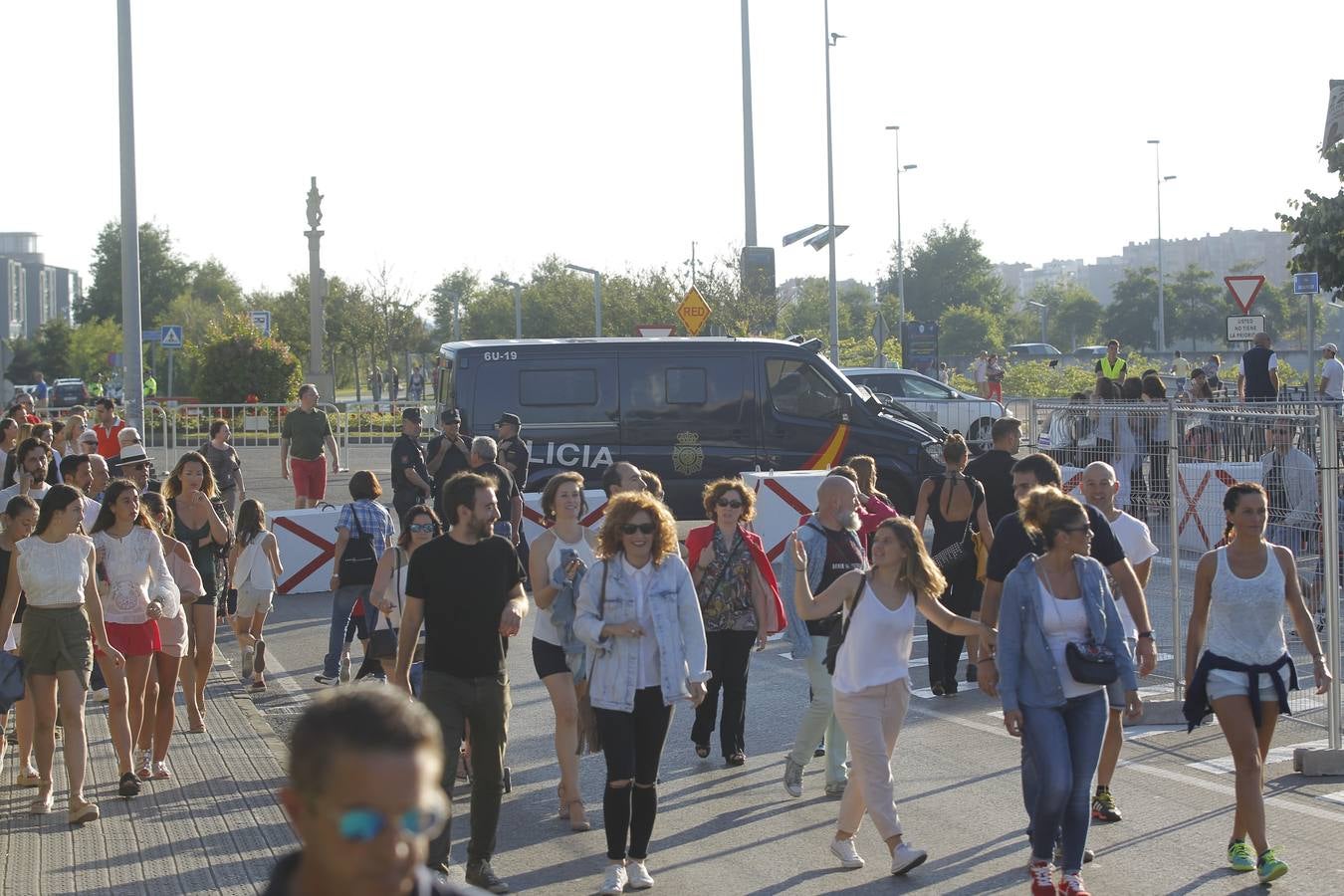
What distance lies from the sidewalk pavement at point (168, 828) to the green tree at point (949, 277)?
10637 cm

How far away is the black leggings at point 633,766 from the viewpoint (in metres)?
6.55

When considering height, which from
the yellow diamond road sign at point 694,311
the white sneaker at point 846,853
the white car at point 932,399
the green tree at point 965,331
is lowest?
the white sneaker at point 846,853

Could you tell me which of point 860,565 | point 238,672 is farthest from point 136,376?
point 860,565

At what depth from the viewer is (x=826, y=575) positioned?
8.27 metres

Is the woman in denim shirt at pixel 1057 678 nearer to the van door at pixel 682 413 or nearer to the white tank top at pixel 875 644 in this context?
the white tank top at pixel 875 644

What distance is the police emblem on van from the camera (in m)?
19.1

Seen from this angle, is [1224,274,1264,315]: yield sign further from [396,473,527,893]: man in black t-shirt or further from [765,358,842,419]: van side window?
[396,473,527,893]: man in black t-shirt

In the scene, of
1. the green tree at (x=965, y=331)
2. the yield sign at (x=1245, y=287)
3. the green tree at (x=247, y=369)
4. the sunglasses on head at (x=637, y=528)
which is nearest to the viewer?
the sunglasses on head at (x=637, y=528)

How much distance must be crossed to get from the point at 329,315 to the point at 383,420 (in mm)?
35979

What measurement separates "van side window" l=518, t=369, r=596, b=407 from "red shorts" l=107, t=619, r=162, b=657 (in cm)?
1057

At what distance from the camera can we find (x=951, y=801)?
819 cm

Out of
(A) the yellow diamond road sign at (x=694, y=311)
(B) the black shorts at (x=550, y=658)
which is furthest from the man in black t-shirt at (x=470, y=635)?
(A) the yellow diamond road sign at (x=694, y=311)

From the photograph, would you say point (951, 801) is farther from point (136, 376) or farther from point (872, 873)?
point (136, 376)

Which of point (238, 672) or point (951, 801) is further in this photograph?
point (238, 672)
